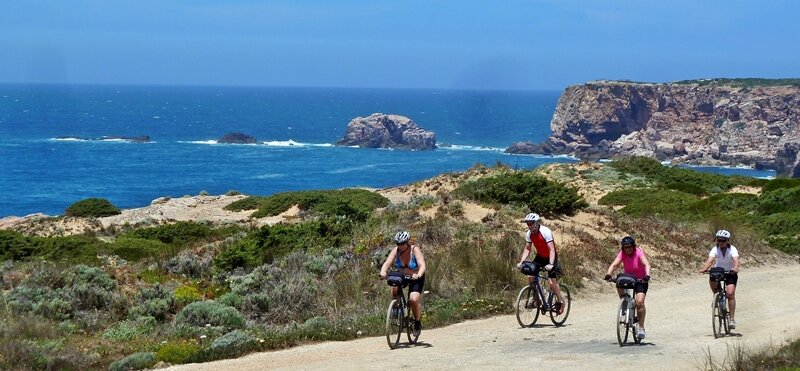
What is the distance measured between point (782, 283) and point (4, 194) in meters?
85.8

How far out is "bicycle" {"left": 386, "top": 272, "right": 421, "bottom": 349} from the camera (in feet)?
40.9

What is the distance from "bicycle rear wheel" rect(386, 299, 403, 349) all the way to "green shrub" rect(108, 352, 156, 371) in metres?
3.15

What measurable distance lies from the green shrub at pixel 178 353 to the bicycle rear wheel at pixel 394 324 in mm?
2595

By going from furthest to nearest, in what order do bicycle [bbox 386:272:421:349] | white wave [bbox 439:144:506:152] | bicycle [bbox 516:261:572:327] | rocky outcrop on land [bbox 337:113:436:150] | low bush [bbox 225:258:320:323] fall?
white wave [bbox 439:144:506:152] → rocky outcrop on land [bbox 337:113:436:150] → low bush [bbox 225:258:320:323] → bicycle [bbox 516:261:572:327] → bicycle [bbox 386:272:421:349]

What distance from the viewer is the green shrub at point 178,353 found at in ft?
41.2

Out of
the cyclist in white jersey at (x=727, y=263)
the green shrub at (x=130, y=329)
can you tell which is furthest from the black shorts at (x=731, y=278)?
the green shrub at (x=130, y=329)

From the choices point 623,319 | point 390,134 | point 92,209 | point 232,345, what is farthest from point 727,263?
point 390,134

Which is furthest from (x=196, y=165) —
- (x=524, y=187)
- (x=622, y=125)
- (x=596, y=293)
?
(x=596, y=293)

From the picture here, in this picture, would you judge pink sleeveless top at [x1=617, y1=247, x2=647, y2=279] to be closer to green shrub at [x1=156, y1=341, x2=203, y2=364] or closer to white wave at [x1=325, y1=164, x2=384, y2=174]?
green shrub at [x1=156, y1=341, x2=203, y2=364]

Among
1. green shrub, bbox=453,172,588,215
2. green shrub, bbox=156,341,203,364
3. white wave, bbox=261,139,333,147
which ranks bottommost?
white wave, bbox=261,139,333,147

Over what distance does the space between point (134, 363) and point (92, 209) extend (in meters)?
32.8

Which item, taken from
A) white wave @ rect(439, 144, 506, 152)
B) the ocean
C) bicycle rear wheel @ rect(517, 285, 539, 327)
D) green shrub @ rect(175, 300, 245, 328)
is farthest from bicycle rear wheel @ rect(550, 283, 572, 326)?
white wave @ rect(439, 144, 506, 152)

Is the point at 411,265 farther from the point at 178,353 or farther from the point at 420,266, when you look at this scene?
the point at 178,353

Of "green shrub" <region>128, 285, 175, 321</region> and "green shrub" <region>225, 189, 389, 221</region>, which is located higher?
"green shrub" <region>128, 285, 175, 321</region>
